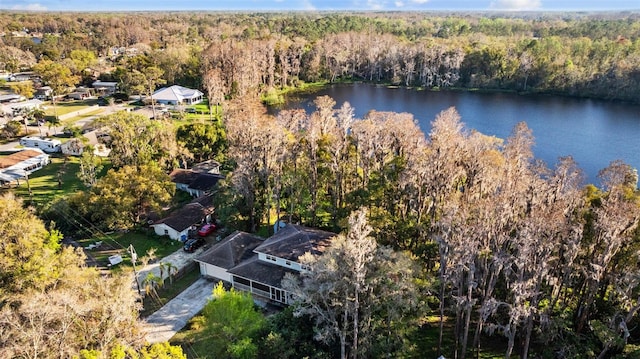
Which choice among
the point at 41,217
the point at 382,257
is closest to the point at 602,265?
the point at 382,257

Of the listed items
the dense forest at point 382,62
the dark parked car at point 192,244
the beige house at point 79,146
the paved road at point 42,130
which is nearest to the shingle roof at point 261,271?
the dark parked car at point 192,244

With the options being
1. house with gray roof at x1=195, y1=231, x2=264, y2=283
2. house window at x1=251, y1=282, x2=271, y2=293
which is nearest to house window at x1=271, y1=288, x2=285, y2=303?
house window at x1=251, y1=282, x2=271, y2=293

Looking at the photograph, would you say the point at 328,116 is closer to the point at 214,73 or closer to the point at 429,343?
the point at 429,343

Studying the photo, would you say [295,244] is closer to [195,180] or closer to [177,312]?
[177,312]

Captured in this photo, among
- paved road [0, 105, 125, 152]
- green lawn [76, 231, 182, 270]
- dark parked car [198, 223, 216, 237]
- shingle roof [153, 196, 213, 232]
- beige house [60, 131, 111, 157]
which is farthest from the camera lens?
paved road [0, 105, 125, 152]

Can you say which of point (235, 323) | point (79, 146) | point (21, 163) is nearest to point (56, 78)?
point (79, 146)

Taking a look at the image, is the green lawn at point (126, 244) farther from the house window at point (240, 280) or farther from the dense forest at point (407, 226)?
the house window at point (240, 280)

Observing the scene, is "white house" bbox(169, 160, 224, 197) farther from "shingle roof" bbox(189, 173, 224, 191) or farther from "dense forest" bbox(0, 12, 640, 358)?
"dense forest" bbox(0, 12, 640, 358)
